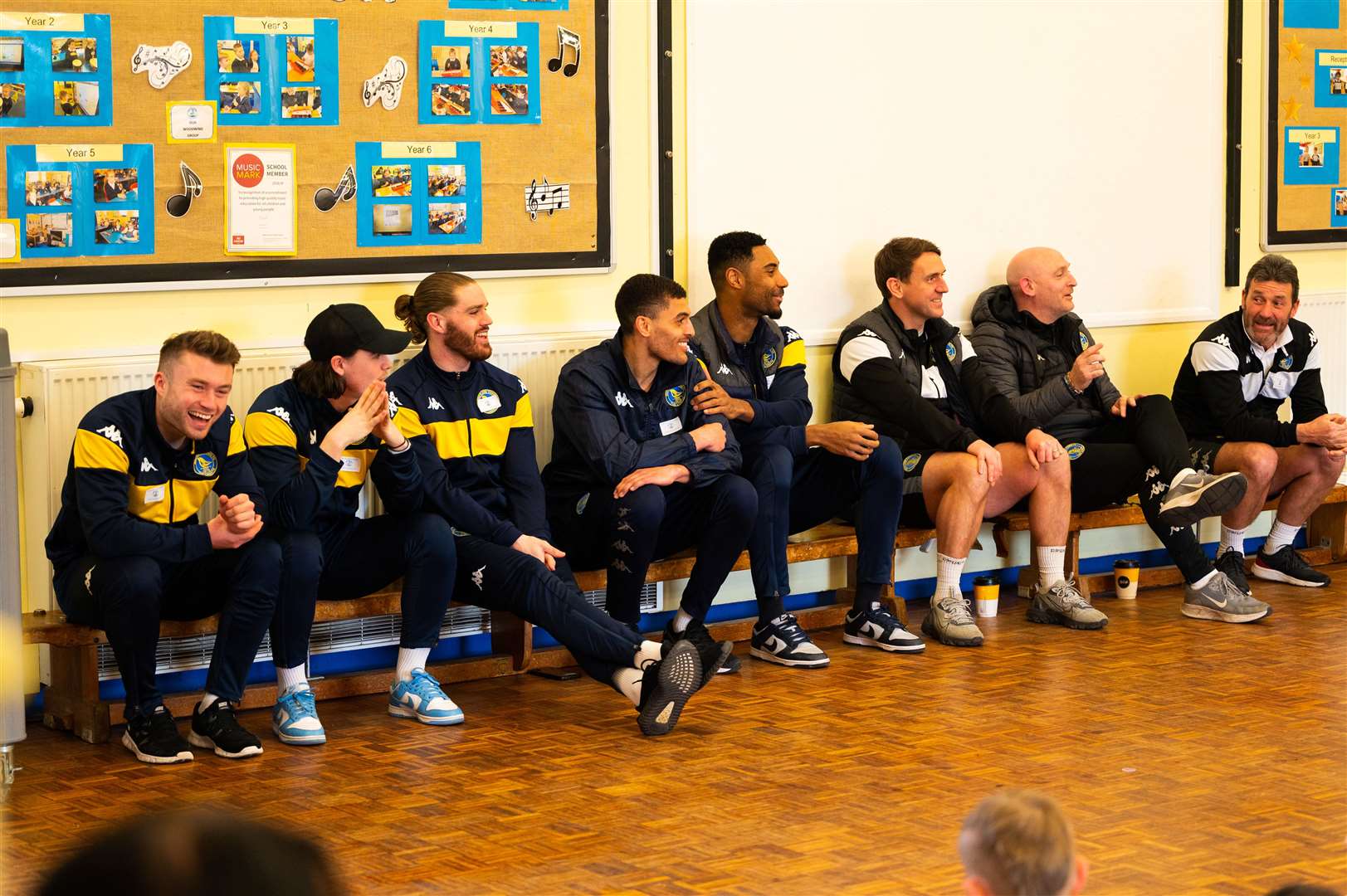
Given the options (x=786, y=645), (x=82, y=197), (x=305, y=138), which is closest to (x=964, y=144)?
(x=786, y=645)

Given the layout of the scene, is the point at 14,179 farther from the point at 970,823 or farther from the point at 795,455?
the point at 970,823

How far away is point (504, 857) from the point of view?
10.9ft

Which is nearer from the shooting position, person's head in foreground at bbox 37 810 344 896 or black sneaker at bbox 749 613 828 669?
person's head in foreground at bbox 37 810 344 896

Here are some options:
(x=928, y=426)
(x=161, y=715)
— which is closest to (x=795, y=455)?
(x=928, y=426)

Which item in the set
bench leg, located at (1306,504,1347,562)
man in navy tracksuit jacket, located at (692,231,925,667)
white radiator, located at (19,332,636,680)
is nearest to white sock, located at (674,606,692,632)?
man in navy tracksuit jacket, located at (692,231,925,667)

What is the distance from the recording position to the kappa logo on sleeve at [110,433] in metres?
4.05

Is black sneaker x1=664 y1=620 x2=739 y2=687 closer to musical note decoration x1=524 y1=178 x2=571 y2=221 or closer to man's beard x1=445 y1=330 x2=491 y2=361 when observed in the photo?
man's beard x1=445 y1=330 x2=491 y2=361

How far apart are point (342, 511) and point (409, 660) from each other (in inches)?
17.5

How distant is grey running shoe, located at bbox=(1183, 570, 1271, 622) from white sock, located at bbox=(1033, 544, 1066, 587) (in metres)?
0.46

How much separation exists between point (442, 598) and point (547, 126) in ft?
5.43

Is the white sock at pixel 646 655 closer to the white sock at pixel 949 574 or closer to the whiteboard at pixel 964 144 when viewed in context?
the white sock at pixel 949 574

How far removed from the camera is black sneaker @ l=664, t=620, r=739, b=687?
432 centimetres

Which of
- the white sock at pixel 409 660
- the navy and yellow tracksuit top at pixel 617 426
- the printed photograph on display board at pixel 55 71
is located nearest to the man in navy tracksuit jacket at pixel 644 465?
the navy and yellow tracksuit top at pixel 617 426

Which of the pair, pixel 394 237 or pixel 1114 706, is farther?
pixel 394 237
